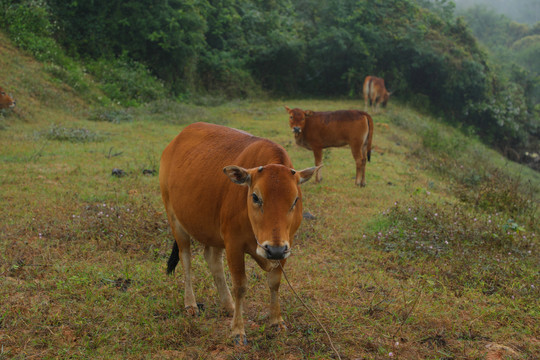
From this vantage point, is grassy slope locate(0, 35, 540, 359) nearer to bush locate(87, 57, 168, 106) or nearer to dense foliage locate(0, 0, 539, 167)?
bush locate(87, 57, 168, 106)

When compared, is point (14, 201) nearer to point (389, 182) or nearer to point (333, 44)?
point (389, 182)

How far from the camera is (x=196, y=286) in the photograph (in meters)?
4.36

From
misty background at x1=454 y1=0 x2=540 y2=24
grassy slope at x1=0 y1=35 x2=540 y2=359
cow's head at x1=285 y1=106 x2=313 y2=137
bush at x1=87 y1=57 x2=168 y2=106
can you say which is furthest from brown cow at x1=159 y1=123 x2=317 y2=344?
misty background at x1=454 y1=0 x2=540 y2=24

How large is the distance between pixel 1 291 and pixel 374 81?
57.7 ft

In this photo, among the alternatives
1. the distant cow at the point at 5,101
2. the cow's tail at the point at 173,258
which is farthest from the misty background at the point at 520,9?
the cow's tail at the point at 173,258

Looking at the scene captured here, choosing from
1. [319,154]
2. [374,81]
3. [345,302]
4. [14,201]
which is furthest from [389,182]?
[374,81]

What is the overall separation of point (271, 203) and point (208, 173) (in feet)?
3.00

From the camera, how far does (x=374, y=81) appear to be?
19.1m

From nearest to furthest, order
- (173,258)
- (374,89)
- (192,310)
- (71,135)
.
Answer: (192,310), (173,258), (71,135), (374,89)

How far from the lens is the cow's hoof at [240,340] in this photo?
3.38m

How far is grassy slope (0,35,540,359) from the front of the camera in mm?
3426

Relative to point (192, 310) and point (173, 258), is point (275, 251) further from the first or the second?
point (173, 258)

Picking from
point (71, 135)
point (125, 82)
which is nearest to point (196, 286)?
point (71, 135)

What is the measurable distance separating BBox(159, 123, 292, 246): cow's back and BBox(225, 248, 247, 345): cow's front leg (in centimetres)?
25
